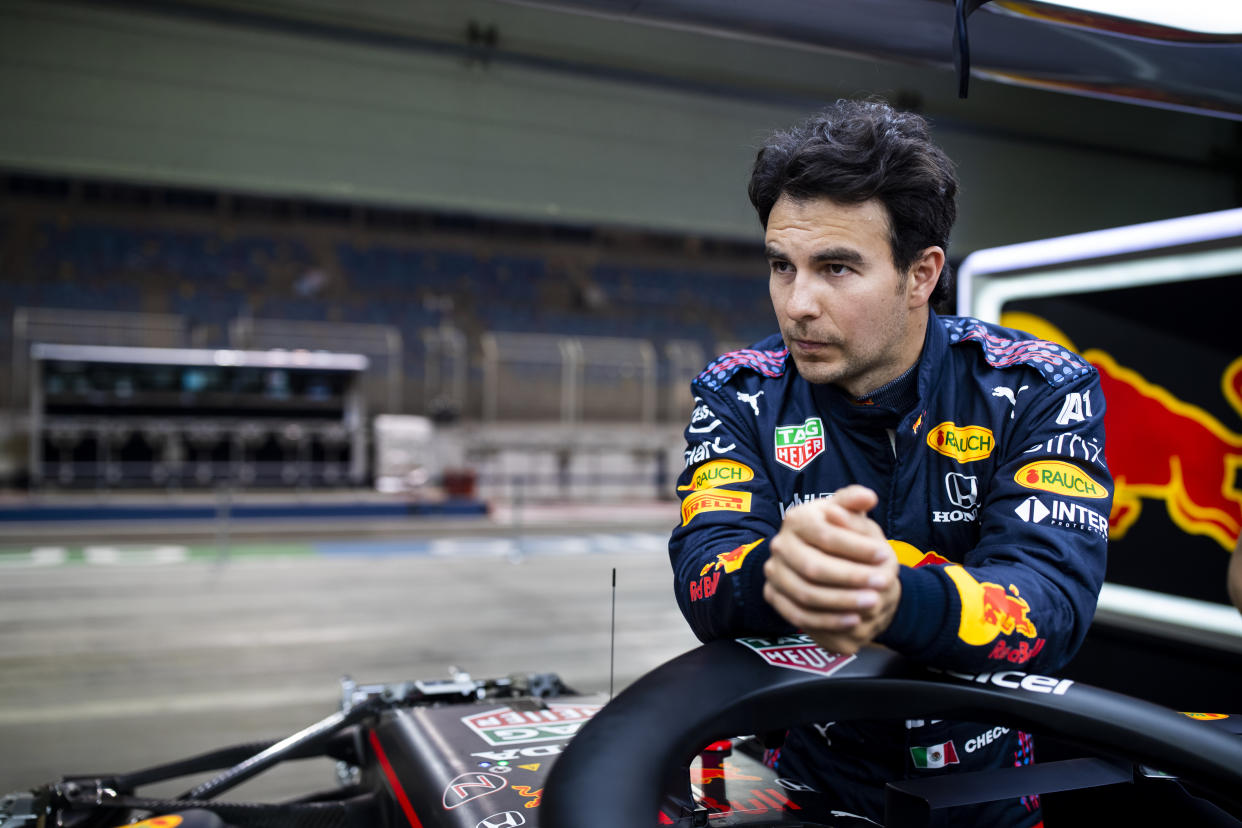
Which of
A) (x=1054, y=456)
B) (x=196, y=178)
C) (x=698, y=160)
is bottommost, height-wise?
(x=1054, y=456)

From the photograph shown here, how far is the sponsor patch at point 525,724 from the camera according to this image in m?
1.56

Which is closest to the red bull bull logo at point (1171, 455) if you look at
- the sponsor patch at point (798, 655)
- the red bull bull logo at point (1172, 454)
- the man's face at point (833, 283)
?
the red bull bull logo at point (1172, 454)

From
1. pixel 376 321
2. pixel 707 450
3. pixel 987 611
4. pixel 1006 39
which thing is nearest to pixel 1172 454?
pixel 1006 39

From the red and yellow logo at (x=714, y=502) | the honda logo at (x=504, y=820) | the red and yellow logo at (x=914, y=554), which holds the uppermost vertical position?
the red and yellow logo at (x=714, y=502)

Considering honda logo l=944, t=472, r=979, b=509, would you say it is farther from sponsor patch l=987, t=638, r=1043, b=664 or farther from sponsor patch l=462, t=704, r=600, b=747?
sponsor patch l=462, t=704, r=600, b=747

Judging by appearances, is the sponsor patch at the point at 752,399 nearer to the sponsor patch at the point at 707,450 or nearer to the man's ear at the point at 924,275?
the sponsor patch at the point at 707,450

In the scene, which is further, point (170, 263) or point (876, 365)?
point (170, 263)

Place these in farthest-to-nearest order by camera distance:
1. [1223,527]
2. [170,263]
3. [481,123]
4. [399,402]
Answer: [399,402]
[170,263]
[481,123]
[1223,527]

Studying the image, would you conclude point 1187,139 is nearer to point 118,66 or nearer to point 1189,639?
point 1189,639

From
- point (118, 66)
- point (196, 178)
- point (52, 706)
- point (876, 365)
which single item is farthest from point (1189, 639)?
point (52, 706)

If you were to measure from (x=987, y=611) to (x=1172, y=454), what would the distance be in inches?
61.4

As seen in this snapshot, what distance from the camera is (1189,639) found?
80.3 inches

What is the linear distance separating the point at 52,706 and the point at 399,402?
14135 mm

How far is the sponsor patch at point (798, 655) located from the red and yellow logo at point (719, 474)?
367 mm
